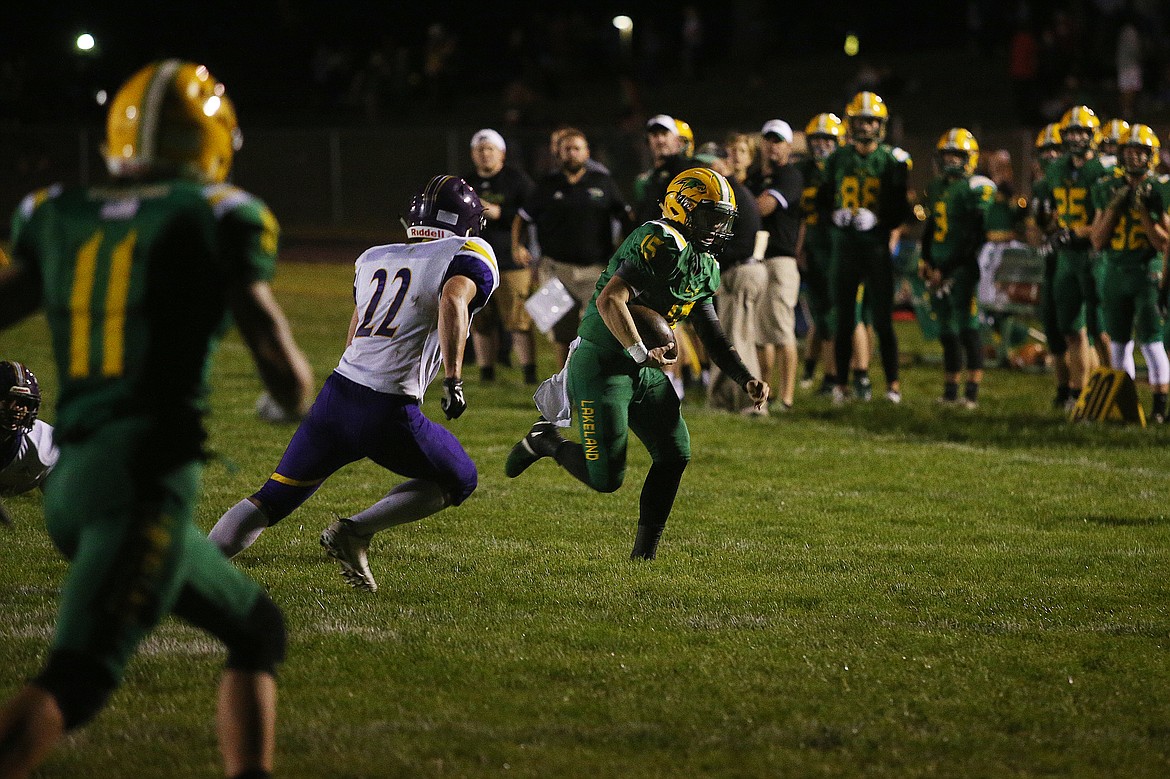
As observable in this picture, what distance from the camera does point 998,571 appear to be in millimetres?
6473

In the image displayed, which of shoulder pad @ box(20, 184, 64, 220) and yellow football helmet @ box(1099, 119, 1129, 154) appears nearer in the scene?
shoulder pad @ box(20, 184, 64, 220)

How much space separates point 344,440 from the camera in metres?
5.45

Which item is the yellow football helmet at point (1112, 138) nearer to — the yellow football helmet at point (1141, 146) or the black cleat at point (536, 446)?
the yellow football helmet at point (1141, 146)

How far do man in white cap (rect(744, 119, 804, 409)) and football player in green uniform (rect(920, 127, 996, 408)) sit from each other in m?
1.12

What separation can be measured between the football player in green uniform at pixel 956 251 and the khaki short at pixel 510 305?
128 inches

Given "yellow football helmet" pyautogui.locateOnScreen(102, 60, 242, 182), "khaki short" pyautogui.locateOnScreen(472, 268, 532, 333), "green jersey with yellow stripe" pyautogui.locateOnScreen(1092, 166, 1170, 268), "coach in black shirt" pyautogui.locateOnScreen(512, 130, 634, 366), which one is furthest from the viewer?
"khaki short" pyautogui.locateOnScreen(472, 268, 532, 333)

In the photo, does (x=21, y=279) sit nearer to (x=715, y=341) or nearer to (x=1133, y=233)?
(x=715, y=341)

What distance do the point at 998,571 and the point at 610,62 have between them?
27.2 metres

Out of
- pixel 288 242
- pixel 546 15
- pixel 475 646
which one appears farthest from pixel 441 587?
pixel 546 15

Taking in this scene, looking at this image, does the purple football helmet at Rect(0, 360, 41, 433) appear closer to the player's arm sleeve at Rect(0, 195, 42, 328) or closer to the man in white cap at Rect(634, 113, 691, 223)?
the player's arm sleeve at Rect(0, 195, 42, 328)

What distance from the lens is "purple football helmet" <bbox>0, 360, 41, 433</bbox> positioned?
686 cm

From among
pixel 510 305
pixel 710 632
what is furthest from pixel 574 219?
pixel 710 632

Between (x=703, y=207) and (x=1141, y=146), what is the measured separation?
5187mm

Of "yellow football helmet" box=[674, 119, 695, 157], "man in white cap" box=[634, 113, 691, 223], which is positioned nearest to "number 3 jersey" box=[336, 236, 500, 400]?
"man in white cap" box=[634, 113, 691, 223]
